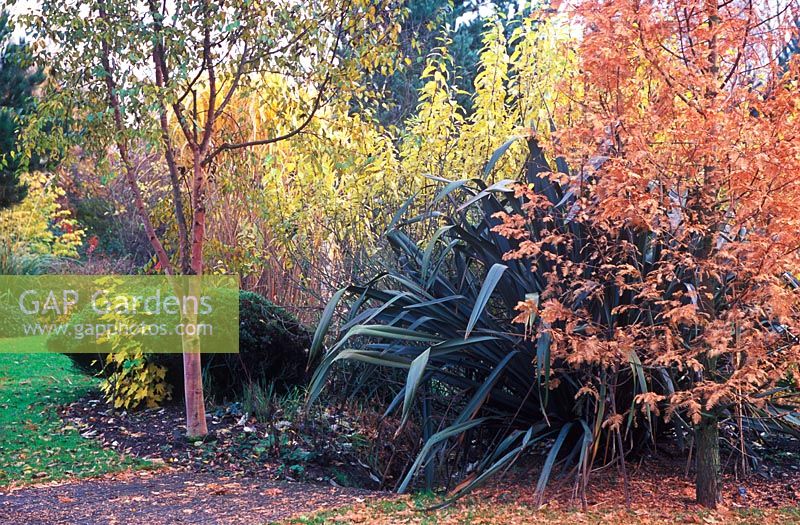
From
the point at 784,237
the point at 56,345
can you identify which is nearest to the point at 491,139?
the point at 784,237

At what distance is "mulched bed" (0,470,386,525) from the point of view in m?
4.20

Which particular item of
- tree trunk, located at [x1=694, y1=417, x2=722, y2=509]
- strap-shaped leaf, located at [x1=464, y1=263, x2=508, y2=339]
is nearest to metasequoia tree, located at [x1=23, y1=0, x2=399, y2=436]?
strap-shaped leaf, located at [x1=464, y1=263, x2=508, y2=339]

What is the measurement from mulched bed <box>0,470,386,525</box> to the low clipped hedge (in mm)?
1815

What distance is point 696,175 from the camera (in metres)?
3.92

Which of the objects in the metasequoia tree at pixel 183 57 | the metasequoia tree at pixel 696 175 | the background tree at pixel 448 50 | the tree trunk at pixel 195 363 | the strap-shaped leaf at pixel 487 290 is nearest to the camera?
the metasequoia tree at pixel 696 175

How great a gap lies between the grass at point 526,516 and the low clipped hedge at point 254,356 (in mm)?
2994

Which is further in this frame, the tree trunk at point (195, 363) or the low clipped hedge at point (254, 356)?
the low clipped hedge at point (254, 356)

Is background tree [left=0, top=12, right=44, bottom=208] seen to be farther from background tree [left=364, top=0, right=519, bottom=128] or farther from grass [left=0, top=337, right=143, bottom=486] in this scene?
background tree [left=364, top=0, right=519, bottom=128]

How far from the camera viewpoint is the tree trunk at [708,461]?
13.4 feet

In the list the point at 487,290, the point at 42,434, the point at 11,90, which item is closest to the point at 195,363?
the point at 42,434

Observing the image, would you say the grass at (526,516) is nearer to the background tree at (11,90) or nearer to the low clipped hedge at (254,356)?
the low clipped hedge at (254,356)

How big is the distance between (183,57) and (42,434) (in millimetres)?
3030

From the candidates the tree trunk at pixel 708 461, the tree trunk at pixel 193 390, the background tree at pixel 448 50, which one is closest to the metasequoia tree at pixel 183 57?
the tree trunk at pixel 193 390

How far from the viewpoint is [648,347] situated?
152 inches
